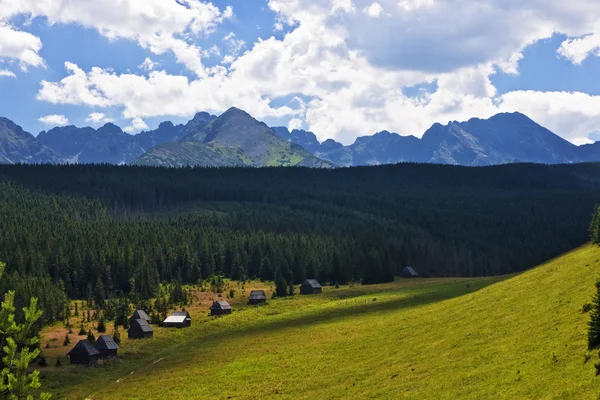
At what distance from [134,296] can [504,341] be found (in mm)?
118958

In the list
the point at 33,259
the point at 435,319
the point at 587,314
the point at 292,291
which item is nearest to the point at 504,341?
the point at 587,314

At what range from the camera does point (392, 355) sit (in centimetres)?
6512

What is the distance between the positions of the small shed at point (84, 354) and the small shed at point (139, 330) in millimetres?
18029

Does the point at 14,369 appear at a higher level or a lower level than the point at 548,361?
higher

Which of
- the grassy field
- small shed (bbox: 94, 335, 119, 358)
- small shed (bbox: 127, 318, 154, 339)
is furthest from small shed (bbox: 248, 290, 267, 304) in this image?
small shed (bbox: 94, 335, 119, 358)

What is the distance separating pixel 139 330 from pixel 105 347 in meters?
17.1

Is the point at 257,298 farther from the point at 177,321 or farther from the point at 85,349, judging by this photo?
the point at 85,349

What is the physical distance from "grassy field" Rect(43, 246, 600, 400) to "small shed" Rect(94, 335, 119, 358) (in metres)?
2.54

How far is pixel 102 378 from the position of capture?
8281 centimetres

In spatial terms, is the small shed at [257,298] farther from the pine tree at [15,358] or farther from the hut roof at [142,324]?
the pine tree at [15,358]

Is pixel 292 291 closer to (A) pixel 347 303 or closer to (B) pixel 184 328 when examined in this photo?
(A) pixel 347 303

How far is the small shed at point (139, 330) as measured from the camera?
111 m

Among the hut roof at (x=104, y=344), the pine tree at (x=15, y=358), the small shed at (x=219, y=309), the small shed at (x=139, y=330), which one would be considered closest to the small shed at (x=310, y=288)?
the small shed at (x=219, y=309)

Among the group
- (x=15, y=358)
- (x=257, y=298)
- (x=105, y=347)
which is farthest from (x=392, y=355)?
(x=257, y=298)
